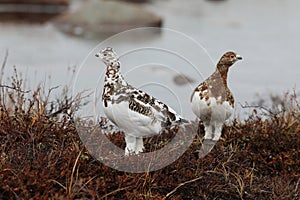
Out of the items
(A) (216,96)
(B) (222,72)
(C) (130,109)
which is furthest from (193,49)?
(C) (130,109)

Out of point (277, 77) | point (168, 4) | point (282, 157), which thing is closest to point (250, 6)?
point (168, 4)

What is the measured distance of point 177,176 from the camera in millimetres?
4520

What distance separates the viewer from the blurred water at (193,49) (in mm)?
8025

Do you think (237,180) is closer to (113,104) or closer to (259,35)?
(113,104)

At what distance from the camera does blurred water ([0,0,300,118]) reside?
8.03 metres

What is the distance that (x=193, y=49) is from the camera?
34.1 ft

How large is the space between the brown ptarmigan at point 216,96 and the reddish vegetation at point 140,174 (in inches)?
10.9

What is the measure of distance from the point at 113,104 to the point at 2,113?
126 centimetres

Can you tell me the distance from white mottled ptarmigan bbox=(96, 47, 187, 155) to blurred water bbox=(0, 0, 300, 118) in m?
0.58

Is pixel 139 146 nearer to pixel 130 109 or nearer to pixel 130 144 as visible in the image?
pixel 130 144

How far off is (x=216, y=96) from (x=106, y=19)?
33.7ft

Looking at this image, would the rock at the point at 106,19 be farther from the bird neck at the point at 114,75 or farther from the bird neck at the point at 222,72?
the bird neck at the point at 114,75

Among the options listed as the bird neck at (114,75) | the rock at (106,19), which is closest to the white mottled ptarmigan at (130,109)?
the bird neck at (114,75)

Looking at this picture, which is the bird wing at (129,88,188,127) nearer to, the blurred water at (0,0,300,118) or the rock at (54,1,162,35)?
the blurred water at (0,0,300,118)
